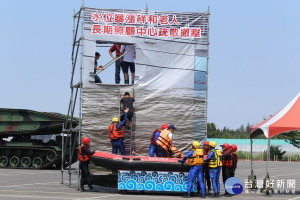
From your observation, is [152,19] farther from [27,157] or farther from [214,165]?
[27,157]

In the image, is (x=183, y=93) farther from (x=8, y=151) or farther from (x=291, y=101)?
(x=8, y=151)

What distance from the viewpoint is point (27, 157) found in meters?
36.0

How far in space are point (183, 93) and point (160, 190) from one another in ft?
12.1


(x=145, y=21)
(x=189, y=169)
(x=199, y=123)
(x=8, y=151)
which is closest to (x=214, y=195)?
(x=189, y=169)

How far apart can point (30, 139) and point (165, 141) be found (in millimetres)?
17944

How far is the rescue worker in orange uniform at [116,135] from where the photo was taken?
809 inches

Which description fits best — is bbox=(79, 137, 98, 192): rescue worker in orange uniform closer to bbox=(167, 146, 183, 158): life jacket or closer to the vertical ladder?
the vertical ladder

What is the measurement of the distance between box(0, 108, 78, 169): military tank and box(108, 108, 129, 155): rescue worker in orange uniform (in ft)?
45.5

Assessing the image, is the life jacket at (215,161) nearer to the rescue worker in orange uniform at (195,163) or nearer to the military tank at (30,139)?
the rescue worker in orange uniform at (195,163)

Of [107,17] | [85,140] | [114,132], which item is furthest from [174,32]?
[85,140]

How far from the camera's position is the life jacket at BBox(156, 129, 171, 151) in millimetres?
20141

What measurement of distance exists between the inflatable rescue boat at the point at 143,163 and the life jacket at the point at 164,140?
0.69 m

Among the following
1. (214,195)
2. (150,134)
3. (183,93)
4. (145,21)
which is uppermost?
(145,21)

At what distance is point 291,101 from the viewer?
21484 mm
